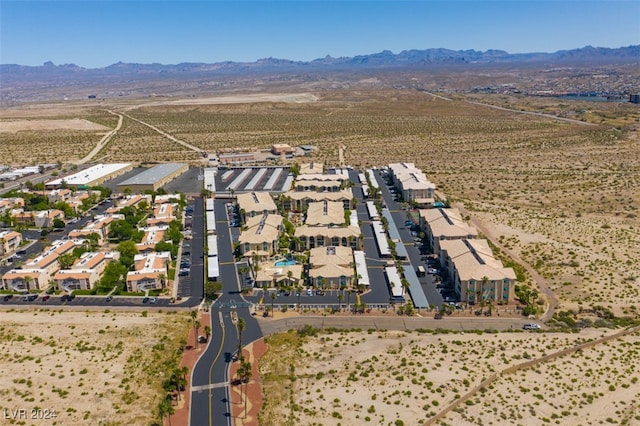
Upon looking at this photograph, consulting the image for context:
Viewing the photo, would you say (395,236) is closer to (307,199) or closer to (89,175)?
(307,199)

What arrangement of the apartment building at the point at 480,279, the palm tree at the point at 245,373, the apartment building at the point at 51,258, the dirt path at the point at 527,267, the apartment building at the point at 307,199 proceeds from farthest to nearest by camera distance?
the apartment building at the point at 307,199 → the apartment building at the point at 51,258 → the apartment building at the point at 480,279 → the dirt path at the point at 527,267 → the palm tree at the point at 245,373

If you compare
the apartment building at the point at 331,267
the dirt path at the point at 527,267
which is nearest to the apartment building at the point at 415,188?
the dirt path at the point at 527,267

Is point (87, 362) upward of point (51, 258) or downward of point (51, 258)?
downward

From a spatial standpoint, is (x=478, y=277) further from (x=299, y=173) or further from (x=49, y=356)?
(x=299, y=173)

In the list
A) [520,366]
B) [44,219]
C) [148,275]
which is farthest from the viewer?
[44,219]

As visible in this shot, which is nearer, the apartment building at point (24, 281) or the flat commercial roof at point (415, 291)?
the flat commercial roof at point (415, 291)

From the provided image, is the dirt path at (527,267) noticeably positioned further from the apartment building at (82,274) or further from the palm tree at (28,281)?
the palm tree at (28,281)

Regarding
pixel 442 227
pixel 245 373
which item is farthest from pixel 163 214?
pixel 245 373
